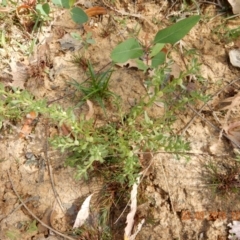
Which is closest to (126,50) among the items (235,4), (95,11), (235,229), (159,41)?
(159,41)

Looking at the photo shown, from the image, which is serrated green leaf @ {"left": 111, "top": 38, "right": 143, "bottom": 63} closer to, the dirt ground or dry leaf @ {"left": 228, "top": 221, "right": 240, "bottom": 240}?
the dirt ground

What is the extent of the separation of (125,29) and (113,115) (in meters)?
0.65

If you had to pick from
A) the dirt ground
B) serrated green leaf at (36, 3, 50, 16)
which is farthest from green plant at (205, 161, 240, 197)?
serrated green leaf at (36, 3, 50, 16)

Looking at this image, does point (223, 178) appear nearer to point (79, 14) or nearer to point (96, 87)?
point (96, 87)

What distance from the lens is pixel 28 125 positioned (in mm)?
2146

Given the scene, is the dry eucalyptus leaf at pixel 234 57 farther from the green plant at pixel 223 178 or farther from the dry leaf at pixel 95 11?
the dry leaf at pixel 95 11

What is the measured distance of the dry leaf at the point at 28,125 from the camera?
84.0 inches

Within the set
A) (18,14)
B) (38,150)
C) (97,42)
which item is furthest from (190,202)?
(18,14)

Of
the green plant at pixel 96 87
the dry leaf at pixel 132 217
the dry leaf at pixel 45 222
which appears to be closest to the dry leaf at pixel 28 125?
the green plant at pixel 96 87

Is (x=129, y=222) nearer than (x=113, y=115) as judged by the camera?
Yes

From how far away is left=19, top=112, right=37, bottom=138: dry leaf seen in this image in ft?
7.00

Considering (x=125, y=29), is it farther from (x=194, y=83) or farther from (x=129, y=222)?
(x=129, y=222)

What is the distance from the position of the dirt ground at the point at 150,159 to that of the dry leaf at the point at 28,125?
0.04 m

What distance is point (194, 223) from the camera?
6.30 ft
